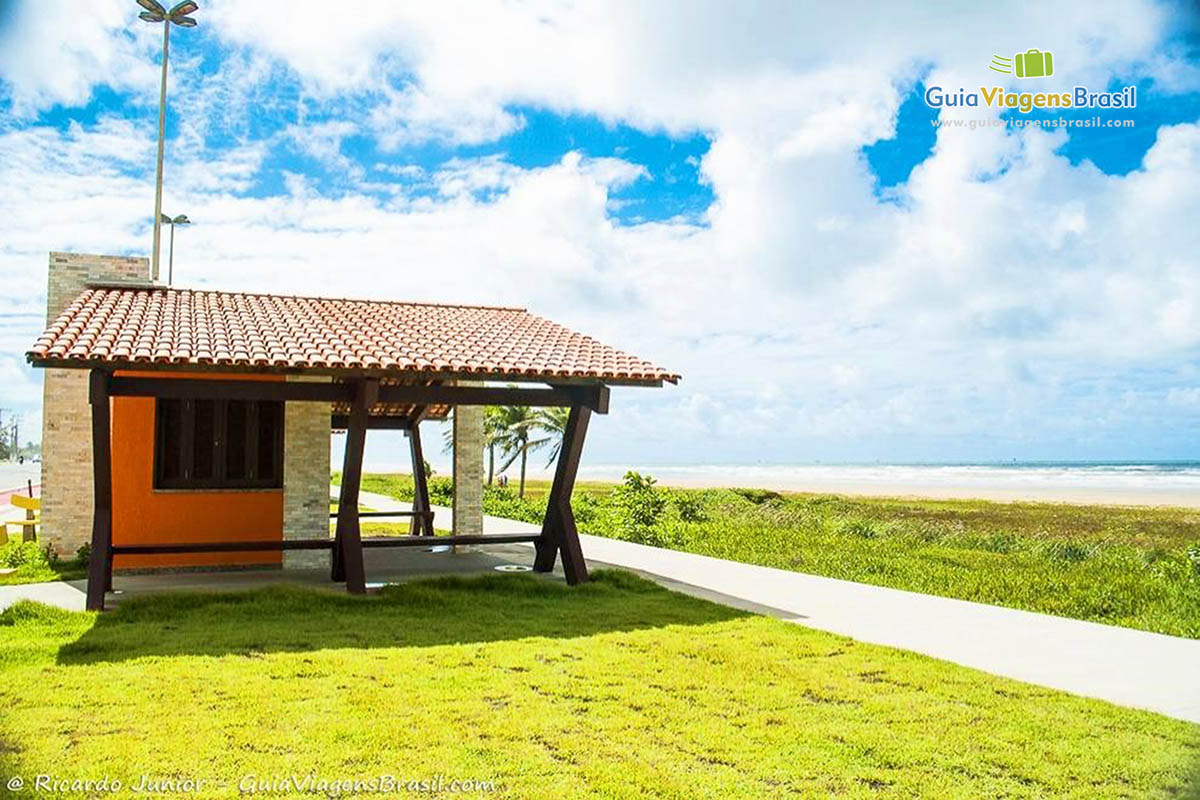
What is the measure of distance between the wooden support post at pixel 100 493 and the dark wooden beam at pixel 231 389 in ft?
0.60

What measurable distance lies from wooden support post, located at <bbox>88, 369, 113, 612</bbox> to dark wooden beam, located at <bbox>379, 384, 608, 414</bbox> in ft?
8.77

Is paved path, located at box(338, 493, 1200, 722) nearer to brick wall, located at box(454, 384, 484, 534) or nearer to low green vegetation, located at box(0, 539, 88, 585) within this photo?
brick wall, located at box(454, 384, 484, 534)

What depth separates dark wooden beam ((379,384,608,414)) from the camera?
1036cm

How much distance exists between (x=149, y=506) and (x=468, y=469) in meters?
4.76

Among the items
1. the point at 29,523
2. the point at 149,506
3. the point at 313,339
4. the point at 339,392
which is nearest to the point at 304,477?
the point at 149,506

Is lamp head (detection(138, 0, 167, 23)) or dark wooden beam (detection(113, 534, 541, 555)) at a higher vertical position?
lamp head (detection(138, 0, 167, 23))

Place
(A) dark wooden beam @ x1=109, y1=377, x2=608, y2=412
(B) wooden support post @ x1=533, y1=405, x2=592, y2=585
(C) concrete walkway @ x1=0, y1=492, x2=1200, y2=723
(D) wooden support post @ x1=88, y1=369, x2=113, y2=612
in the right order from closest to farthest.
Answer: (C) concrete walkway @ x1=0, y1=492, x2=1200, y2=723, (D) wooden support post @ x1=88, y1=369, x2=113, y2=612, (A) dark wooden beam @ x1=109, y1=377, x2=608, y2=412, (B) wooden support post @ x1=533, y1=405, x2=592, y2=585

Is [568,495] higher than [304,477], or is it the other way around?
[304,477]

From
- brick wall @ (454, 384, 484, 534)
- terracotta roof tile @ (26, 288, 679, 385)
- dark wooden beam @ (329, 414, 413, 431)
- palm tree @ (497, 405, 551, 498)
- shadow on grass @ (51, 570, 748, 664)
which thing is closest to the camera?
shadow on grass @ (51, 570, 748, 664)

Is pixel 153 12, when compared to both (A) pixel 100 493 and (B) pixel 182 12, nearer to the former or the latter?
(B) pixel 182 12

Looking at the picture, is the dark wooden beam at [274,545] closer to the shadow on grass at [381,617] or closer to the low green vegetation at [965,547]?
the shadow on grass at [381,617]

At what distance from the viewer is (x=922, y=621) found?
9445 mm

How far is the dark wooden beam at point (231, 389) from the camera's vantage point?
9.41m

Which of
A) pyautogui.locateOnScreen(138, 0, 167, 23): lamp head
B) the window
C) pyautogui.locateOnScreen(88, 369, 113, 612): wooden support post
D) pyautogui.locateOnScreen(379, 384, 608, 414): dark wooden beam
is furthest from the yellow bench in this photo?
pyautogui.locateOnScreen(138, 0, 167, 23): lamp head
